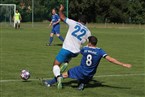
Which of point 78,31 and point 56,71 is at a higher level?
point 78,31

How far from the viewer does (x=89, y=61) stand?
10.2m

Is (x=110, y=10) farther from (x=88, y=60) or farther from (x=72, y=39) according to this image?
(x=88, y=60)

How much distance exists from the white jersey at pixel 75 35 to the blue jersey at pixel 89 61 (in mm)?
308

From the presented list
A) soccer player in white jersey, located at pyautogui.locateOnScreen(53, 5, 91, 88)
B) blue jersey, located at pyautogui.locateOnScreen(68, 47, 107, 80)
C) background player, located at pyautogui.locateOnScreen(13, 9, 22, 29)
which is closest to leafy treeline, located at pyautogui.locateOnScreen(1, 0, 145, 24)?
background player, located at pyautogui.locateOnScreen(13, 9, 22, 29)

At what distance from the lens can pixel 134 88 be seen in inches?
424

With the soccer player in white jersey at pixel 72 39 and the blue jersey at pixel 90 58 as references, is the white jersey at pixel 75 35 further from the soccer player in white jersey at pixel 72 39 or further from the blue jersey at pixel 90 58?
the blue jersey at pixel 90 58

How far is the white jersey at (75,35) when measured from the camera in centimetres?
1052

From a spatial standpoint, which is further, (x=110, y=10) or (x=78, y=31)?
(x=110, y=10)

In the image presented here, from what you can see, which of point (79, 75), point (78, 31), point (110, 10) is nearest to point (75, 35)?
point (78, 31)

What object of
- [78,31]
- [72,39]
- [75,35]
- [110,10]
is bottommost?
[110,10]

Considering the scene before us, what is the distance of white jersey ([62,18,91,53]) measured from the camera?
10.5 meters

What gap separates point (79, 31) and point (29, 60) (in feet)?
21.6

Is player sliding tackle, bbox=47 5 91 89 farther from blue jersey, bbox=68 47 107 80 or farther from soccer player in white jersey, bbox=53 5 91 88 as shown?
blue jersey, bbox=68 47 107 80

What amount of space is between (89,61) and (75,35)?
780 millimetres
